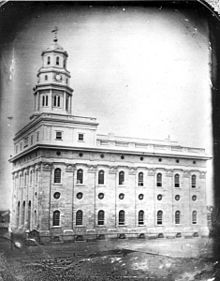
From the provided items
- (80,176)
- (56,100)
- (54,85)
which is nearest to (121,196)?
(80,176)

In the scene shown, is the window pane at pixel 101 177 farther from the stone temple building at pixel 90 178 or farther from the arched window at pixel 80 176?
the arched window at pixel 80 176

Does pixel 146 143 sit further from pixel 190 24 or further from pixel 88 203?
pixel 190 24

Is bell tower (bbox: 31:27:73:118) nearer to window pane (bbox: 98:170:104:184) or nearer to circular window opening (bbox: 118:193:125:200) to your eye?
window pane (bbox: 98:170:104:184)

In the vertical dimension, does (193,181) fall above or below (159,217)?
above

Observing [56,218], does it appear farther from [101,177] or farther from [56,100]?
[56,100]

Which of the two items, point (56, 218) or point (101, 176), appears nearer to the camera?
point (56, 218)

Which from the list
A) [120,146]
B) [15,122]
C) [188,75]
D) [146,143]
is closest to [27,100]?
[15,122]

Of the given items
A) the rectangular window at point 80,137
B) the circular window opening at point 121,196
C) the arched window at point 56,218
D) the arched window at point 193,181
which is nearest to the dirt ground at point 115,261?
the arched window at point 56,218

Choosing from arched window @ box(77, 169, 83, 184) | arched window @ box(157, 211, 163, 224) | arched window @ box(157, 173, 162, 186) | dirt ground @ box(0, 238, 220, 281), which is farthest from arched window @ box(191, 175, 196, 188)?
arched window @ box(77, 169, 83, 184)
